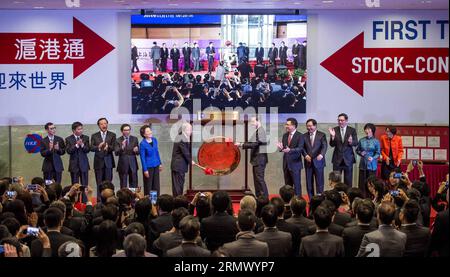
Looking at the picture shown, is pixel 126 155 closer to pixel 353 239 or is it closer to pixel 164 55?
pixel 164 55

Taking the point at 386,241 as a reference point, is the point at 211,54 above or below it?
above

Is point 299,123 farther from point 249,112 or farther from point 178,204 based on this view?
point 178,204

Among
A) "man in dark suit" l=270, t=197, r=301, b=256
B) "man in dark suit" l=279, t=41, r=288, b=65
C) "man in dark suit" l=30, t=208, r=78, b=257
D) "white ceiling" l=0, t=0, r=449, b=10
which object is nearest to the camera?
"man in dark suit" l=30, t=208, r=78, b=257

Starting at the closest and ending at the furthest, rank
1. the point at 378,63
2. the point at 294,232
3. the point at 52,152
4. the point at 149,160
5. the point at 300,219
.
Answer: the point at 294,232 → the point at 300,219 → the point at 149,160 → the point at 52,152 → the point at 378,63

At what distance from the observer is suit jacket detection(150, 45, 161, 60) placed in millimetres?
12789

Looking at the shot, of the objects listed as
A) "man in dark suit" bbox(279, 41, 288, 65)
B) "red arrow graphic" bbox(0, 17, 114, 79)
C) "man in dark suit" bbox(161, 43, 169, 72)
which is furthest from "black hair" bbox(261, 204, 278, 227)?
"red arrow graphic" bbox(0, 17, 114, 79)

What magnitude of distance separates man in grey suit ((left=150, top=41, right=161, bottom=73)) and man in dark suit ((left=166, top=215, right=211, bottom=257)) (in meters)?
7.75

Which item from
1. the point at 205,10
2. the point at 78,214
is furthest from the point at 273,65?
the point at 78,214

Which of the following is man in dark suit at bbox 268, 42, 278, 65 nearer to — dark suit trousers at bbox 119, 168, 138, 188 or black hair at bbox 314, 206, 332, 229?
dark suit trousers at bbox 119, 168, 138, 188

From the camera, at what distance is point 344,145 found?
38.1 ft

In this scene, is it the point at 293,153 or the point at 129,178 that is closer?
the point at 293,153

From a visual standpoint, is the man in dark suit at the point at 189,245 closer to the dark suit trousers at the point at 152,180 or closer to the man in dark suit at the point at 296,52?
the dark suit trousers at the point at 152,180

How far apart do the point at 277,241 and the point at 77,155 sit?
250 inches

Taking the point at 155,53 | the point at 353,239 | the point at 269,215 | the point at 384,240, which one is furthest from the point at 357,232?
the point at 155,53
